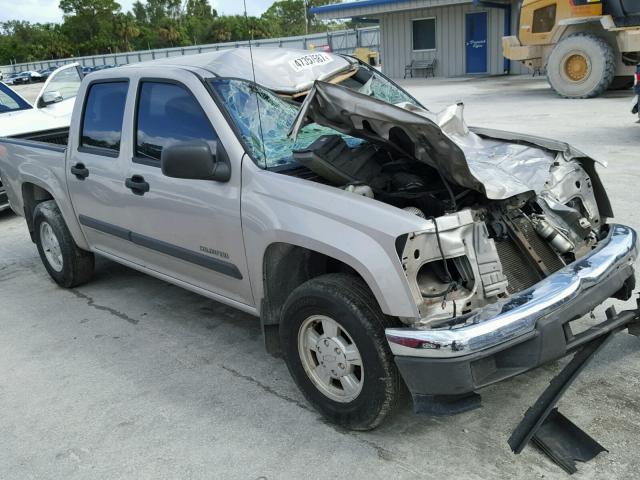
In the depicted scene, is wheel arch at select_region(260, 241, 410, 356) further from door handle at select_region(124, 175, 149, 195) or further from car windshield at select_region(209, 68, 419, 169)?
door handle at select_region(124, 175, 149, 195)

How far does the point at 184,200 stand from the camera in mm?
3773

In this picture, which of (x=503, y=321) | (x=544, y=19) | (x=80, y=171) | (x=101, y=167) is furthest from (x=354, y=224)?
(x=544, y=19)

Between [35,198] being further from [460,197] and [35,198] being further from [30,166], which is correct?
[460,197]

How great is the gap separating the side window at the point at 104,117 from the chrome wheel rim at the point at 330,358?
2100 mm

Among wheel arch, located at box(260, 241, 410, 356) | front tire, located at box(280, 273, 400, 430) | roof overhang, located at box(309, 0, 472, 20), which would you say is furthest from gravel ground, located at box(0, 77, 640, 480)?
roof overhang, located at box(309, 0, 472, 20)

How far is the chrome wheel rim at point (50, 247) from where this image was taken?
552 centimetres

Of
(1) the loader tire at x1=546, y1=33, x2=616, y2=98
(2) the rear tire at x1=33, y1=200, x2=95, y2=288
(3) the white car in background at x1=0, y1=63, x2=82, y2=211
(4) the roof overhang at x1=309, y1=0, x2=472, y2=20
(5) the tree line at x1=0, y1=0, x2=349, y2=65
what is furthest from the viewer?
(5) the tree line at x1=0, y1=0, x2=349, y2=65

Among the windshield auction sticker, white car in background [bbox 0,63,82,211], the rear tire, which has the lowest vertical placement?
the rear tire

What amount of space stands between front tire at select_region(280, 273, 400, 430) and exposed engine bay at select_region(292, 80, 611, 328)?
273mm

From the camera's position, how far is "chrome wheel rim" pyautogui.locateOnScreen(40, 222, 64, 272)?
552 centimetres

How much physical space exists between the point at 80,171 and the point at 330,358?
8.72 ft

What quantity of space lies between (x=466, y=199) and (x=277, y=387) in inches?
58.5

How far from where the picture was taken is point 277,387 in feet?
12.0

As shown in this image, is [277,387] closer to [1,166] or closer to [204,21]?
[1,166]
